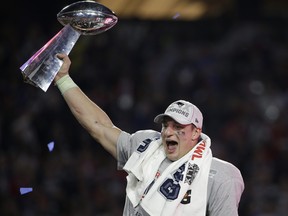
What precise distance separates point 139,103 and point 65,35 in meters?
5.63

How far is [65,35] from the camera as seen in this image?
5473 mm

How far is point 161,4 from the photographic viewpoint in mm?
13219

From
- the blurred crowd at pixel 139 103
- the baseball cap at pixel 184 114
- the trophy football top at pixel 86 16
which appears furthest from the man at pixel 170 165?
the blurred crowd at pixel 139 103

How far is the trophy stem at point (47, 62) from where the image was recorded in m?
5.33

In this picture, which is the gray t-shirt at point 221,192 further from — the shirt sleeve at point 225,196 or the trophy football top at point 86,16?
the trophy football top at point 86,16

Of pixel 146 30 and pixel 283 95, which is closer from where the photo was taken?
pixel 283 95

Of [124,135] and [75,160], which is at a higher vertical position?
[124,135]

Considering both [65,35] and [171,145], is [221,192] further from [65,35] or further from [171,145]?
[65,35]

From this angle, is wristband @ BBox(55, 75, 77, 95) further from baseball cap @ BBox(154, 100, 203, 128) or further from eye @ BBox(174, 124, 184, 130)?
eye @ BBox(174, 124, 184, 130)

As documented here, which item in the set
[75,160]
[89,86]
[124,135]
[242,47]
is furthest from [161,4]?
[124,135]

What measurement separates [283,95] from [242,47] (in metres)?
1.50

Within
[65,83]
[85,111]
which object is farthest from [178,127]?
[65,83]

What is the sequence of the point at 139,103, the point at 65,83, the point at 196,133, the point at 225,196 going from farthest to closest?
the point at 139,103, the point at 65,83, the point at 196,133, the point at 225,196

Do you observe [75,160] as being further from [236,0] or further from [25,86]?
[236,0]
